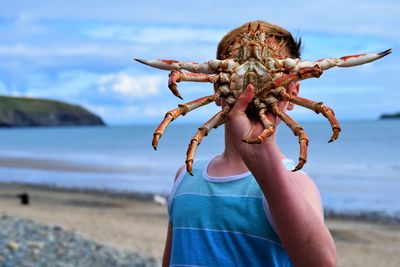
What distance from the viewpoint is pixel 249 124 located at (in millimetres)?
2486

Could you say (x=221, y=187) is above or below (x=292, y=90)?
below

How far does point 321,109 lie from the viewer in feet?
8.07

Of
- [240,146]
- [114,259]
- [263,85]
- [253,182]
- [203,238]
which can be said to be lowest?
[114,259]

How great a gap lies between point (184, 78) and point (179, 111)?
5.7 inches

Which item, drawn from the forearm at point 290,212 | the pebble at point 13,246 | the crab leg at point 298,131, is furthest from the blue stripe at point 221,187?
the pebble at point 13,246

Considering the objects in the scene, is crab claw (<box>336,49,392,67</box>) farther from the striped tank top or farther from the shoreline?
the shoreline

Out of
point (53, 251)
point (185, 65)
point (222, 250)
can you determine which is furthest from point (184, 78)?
point (53, 251)

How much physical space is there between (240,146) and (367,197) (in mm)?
23855

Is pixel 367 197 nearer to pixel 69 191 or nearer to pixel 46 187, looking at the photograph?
pixel 69 191

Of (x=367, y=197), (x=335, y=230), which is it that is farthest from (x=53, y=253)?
(x=367, y=197)

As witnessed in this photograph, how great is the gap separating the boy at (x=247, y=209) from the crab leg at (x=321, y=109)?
0.07 metres

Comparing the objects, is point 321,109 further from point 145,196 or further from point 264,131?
point 145,196

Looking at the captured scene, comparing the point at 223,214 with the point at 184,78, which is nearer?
the point at 184,78

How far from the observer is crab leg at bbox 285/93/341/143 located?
7.95ft
